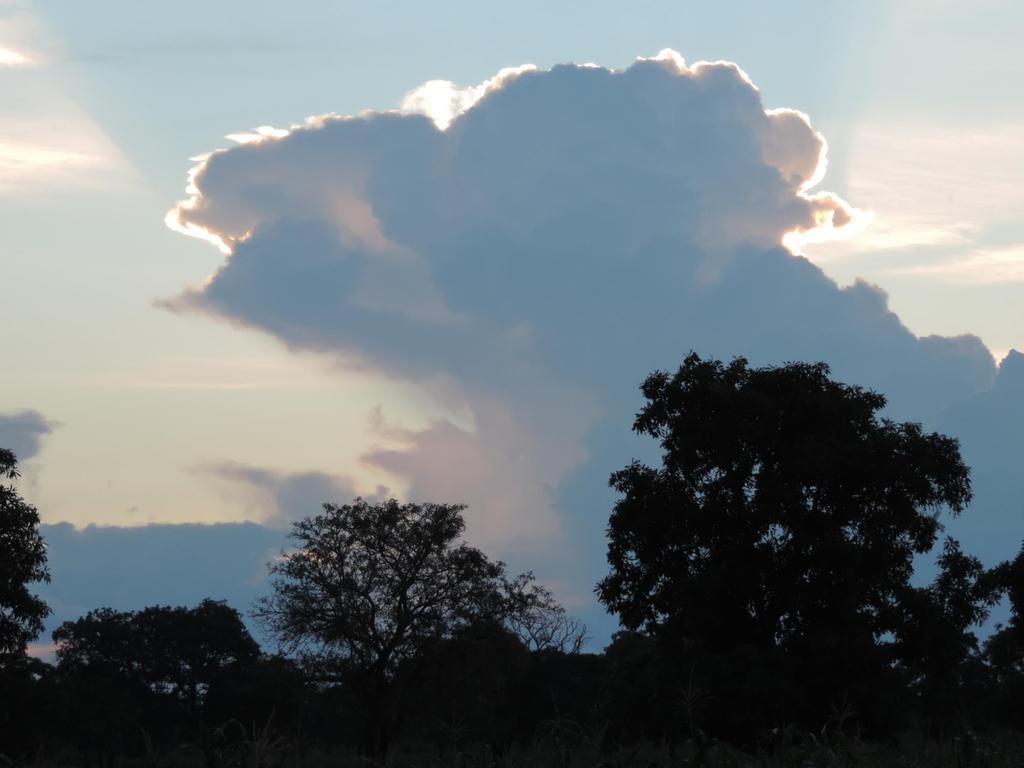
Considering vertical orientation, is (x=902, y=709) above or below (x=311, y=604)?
below

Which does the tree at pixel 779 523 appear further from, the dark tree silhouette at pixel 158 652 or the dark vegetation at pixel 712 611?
the dark tree silhouette at pixel 158 652

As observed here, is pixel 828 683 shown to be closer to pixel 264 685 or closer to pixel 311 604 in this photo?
pixel 311 604

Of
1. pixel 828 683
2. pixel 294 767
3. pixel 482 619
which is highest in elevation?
pixel 482 619

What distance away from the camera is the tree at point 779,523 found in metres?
37.2

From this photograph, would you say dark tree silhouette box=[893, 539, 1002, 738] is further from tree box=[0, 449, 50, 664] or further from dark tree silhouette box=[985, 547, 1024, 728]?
tree box=[0, 449, 50, 664]

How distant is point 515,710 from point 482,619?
13239 millimetres

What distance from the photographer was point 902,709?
36844 millimetres

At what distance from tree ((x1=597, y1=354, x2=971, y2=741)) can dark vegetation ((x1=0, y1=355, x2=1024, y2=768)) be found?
7cm

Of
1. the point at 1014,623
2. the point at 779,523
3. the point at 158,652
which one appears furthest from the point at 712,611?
the point at 158,652

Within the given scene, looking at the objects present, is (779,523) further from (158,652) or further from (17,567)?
(158,652)

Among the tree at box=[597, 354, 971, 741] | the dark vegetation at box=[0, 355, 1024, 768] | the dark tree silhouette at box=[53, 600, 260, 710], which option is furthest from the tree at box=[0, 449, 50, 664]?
the dark tree silhouette at box=[53, 600, 260, 710]

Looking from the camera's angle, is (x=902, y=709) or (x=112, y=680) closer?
(x=902, y=709)

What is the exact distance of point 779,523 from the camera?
125 feet

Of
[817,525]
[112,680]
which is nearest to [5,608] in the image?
[817,525]
